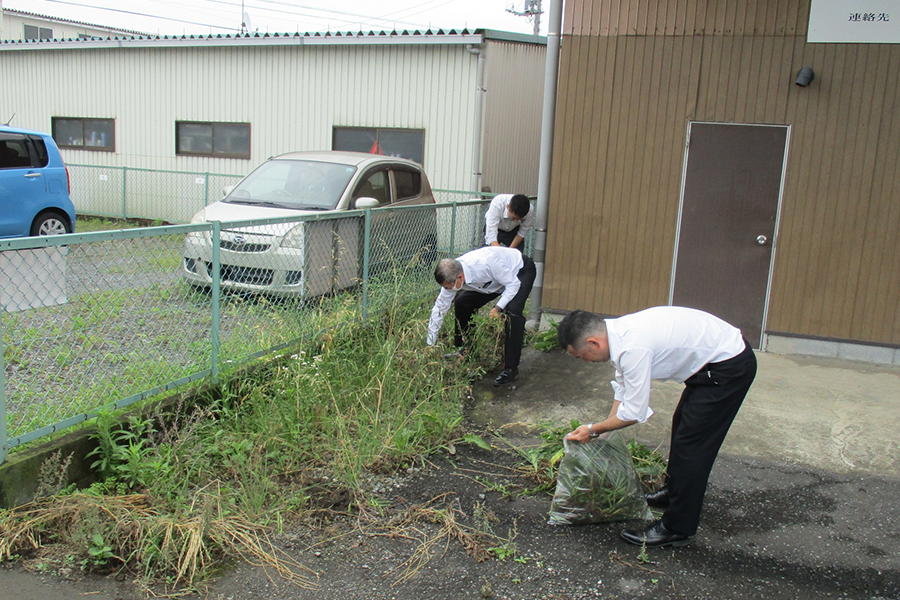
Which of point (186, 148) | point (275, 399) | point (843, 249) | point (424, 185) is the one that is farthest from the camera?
point (186, 148)

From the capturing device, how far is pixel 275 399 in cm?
446

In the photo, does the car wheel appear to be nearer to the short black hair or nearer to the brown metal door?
the short black hair

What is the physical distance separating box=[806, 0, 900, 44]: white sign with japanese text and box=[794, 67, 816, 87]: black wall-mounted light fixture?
10.6 inches

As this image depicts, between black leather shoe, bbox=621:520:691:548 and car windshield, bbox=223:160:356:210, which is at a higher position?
car windshield, bbox=223:160:356:210

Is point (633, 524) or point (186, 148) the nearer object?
point (633, 524)

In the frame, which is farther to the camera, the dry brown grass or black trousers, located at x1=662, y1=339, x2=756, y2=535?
black trousers, located at x1=662, y1=339, x2=756, y2=535

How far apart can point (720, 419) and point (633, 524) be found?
77cm

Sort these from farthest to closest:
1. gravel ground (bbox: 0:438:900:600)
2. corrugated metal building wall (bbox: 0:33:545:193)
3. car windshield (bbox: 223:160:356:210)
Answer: corrugated metal building wall (bbox: 0:33:545:193)
car windshield (bbox: 223:160:356:210)
gravel ground (bbox: 0:438:900:600)

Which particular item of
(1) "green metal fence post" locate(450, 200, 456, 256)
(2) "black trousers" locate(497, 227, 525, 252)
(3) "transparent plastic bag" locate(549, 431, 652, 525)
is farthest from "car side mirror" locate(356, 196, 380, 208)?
(3) "transparent plastic bag" locate(549, 431, 652, 525)

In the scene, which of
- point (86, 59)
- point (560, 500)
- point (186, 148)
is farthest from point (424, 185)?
point (86, 59)

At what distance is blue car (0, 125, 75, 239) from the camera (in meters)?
9.34

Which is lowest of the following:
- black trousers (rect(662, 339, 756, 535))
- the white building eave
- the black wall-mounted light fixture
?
black trousers (rect(662, 339, 756, 535))

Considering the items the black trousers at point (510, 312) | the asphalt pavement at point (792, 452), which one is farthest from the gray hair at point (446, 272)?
the asphalt pavement at point (792, 452)

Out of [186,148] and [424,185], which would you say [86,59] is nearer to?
[186,148]
